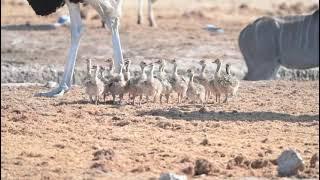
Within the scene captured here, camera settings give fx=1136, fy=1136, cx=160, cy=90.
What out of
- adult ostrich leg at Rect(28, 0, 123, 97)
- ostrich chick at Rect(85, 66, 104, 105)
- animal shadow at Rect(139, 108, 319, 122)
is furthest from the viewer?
adult ostrich leg at Rect(28, 0, 123, 97)

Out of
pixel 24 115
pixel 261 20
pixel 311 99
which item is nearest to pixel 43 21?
pixel 261 20

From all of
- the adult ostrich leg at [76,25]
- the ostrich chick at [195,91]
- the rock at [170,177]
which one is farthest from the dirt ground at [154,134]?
the rock at [170,177]

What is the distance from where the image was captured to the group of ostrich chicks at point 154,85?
507 inches

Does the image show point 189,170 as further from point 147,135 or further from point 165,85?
point 165,85

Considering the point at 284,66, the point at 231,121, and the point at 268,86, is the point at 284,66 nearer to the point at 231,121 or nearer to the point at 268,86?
the point at 268,86

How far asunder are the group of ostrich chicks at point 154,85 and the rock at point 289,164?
13.5ft

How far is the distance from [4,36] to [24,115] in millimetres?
13140

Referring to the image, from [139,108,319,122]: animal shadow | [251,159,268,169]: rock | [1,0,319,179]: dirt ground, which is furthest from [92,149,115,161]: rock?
[139,108,319,122]: animal shadow

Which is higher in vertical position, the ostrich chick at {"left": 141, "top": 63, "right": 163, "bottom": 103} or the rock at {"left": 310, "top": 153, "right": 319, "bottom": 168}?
the ostrich chick at {"left": 141, "top": 63, "right": 163, "bottom": 103}

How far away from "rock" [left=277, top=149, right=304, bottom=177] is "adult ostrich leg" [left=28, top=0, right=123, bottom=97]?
527cm

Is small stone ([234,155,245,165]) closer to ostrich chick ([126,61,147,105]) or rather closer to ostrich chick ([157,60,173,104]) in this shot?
ostrich chick ([126,61,147,105])

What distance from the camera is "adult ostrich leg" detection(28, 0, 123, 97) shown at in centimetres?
1395

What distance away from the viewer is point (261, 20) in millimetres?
19188

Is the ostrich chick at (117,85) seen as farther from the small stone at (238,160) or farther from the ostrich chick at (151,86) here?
the small stone at (238,160)
